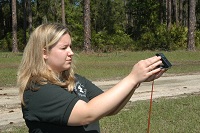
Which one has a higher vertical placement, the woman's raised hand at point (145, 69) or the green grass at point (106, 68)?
the woman's raised hand at point (145, 69)

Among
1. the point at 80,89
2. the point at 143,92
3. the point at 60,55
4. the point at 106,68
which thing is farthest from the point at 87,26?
the point at 60,55

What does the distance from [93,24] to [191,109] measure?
4566 cm

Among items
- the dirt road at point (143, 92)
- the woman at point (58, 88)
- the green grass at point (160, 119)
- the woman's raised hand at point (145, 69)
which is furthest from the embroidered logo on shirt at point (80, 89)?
the dirt road at point (143, 92)

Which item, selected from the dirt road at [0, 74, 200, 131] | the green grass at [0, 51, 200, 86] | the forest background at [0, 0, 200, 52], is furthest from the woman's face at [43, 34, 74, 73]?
the forest background at [0, 0, 200, 52]

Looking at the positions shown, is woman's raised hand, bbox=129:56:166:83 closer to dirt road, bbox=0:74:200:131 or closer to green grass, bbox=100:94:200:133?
green grass, bbox=100:94:200:133

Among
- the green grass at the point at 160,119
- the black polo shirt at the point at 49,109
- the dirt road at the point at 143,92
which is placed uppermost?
the black polo shirt at the point at 49,109

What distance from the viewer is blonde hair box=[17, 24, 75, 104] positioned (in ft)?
7.09

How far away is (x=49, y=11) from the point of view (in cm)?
5300

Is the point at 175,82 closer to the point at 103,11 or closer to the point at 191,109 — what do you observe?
the point at 191,109

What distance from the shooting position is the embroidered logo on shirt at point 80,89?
238 cm

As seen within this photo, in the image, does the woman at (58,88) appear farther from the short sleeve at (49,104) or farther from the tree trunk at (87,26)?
the tree trunk at (87,26)

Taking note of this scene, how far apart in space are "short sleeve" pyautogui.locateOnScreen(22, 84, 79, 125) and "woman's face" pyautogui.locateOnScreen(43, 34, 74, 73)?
0.15 meters

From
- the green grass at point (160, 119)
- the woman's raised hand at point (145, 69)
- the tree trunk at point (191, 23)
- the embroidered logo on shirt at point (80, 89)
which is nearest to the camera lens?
the woman's raised hand at point (145, 69)

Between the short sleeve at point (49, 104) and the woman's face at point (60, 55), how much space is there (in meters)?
0.15
